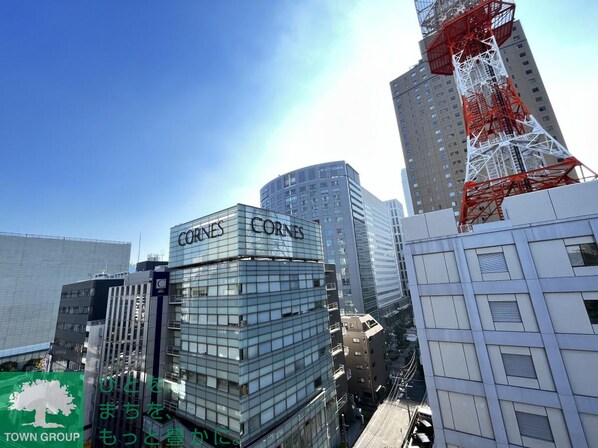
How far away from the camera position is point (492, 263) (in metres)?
15.5

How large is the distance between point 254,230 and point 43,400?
50359mm

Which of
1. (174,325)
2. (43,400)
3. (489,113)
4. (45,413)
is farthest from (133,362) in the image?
(489,113)

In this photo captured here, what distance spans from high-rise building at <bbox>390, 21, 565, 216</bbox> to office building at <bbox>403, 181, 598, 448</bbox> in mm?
57593

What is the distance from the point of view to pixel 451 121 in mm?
70875

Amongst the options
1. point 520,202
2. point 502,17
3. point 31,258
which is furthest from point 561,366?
point 31,258

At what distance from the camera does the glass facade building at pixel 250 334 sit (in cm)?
2642

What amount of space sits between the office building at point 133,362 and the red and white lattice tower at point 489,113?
126 ft

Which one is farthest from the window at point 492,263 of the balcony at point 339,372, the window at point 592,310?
the balcony at point 339,372

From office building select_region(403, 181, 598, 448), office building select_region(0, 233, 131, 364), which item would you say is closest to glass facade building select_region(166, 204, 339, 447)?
office building select_region(403, 181, 598, 448)

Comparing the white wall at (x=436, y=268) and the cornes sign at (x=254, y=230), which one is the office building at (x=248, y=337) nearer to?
the cornes sign at (x=254, y=230)

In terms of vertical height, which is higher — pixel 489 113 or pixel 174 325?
pixel 489 113

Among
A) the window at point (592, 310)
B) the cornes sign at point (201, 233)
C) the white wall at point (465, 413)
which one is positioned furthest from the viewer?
the cornes sign at point (201, 233)

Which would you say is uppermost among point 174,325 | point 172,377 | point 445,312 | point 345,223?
point 345,223

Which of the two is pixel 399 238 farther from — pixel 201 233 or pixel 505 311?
pixel 505 311
